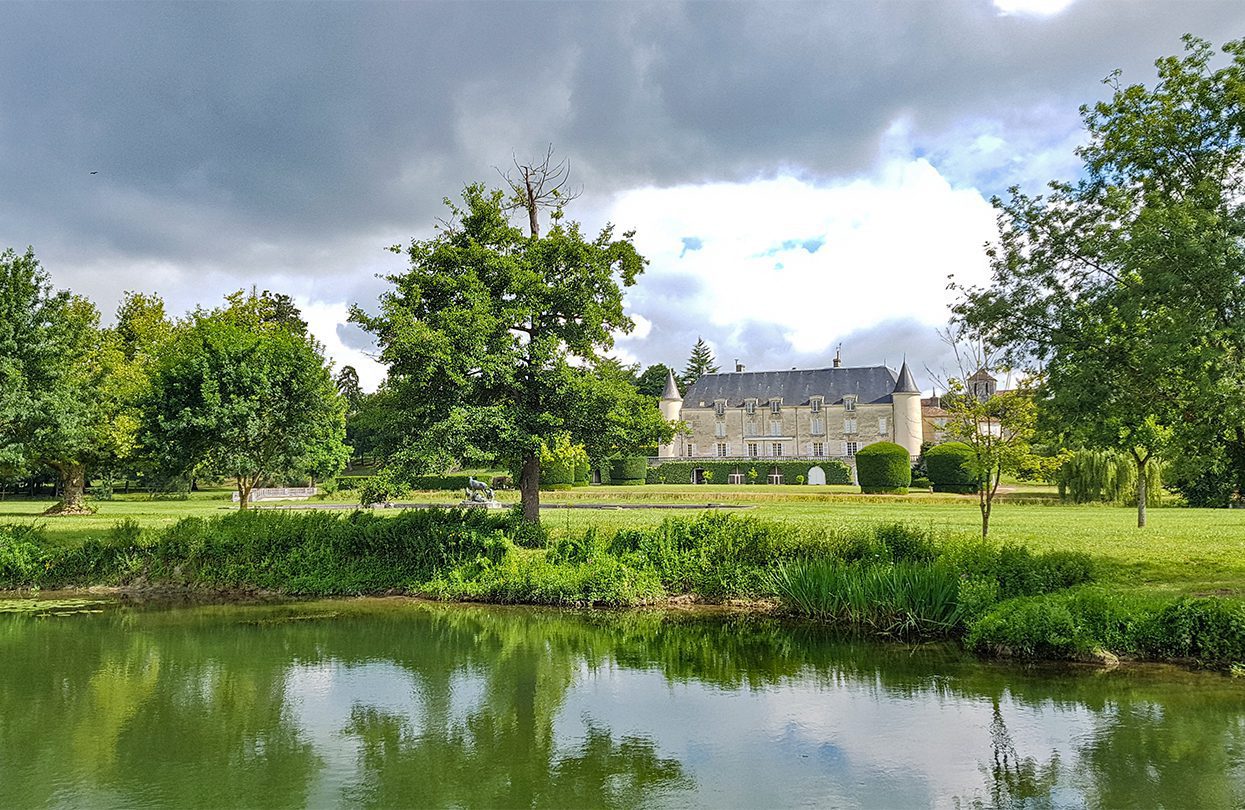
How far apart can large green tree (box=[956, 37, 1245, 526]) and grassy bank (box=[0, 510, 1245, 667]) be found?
2631 millimetres

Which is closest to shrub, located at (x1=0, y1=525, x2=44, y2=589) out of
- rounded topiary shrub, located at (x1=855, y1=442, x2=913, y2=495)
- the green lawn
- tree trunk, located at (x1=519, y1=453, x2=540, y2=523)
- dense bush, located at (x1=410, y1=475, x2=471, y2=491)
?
the green lawn

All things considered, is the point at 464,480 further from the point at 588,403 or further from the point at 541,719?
the point at 541,719

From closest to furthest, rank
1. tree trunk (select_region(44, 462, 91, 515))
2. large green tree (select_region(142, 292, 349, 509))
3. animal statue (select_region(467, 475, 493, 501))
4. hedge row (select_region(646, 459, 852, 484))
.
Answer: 1. large green tree (select_region(142, 292, 349, 509))
2. tree trunk (select_region(44, 462, 91, 515))
3. animal statue (select_region(467, 475, 493, 501))
4. hedge row (select_region(646, 459, 852, 484))

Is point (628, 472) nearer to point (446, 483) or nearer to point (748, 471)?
point (748, 471)

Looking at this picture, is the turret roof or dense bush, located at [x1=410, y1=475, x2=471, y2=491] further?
the turret roof

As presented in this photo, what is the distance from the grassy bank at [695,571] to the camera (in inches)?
387

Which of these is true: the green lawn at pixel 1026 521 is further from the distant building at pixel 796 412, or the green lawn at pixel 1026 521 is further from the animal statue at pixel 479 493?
the distant building at pixel 796 412

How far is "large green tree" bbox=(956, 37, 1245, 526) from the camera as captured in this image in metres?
10.1

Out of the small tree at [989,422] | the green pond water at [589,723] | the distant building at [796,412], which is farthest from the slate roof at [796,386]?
the green pond water at [589,723]

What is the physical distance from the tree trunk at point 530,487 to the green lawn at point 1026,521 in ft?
2.72

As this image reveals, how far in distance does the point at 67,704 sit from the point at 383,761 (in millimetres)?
4405

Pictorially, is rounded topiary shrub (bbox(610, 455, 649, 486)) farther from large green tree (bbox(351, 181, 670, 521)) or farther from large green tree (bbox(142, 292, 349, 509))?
large green tree (bbox(351, 181, 670, 521))

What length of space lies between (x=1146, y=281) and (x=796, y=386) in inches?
2087

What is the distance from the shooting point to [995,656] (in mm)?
10211
